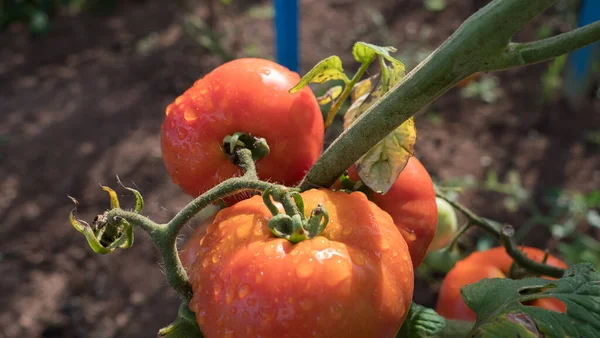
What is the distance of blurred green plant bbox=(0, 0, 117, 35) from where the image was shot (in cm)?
434

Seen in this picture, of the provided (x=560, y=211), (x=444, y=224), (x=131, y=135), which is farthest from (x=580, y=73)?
(x=131, y=135)

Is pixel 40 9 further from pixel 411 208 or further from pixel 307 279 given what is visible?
pixel 307 279

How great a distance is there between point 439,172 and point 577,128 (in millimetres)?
849

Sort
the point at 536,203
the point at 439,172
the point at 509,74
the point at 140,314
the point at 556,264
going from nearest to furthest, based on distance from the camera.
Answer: the point at 556,264 → the point at 140,314 → the point at 536,203 → the point at 439,172 → the point at 509,74

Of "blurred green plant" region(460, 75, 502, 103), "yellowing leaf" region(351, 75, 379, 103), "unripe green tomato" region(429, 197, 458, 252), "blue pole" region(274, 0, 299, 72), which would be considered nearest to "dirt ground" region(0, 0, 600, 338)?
"blurred green plant" region(460, 75, 502, 103)

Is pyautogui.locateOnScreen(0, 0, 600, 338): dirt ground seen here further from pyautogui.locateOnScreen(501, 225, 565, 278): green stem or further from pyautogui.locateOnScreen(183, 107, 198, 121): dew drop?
pyautogui.locateOnScreen(183, 107, 198, 121): dew drop

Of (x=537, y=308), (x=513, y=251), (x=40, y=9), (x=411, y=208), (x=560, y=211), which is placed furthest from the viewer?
(x=40, y=9)

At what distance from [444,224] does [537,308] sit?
23.6 inches

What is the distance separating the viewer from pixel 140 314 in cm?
261

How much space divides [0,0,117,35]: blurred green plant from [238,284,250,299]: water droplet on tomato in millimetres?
4166

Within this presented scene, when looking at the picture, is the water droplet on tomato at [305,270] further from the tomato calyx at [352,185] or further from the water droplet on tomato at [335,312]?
the tomato calyx at [352,185]

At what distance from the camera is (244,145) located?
34.0 inches

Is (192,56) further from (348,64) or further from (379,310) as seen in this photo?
(379,310)

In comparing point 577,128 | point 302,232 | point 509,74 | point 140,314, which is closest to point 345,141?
point 302,232
